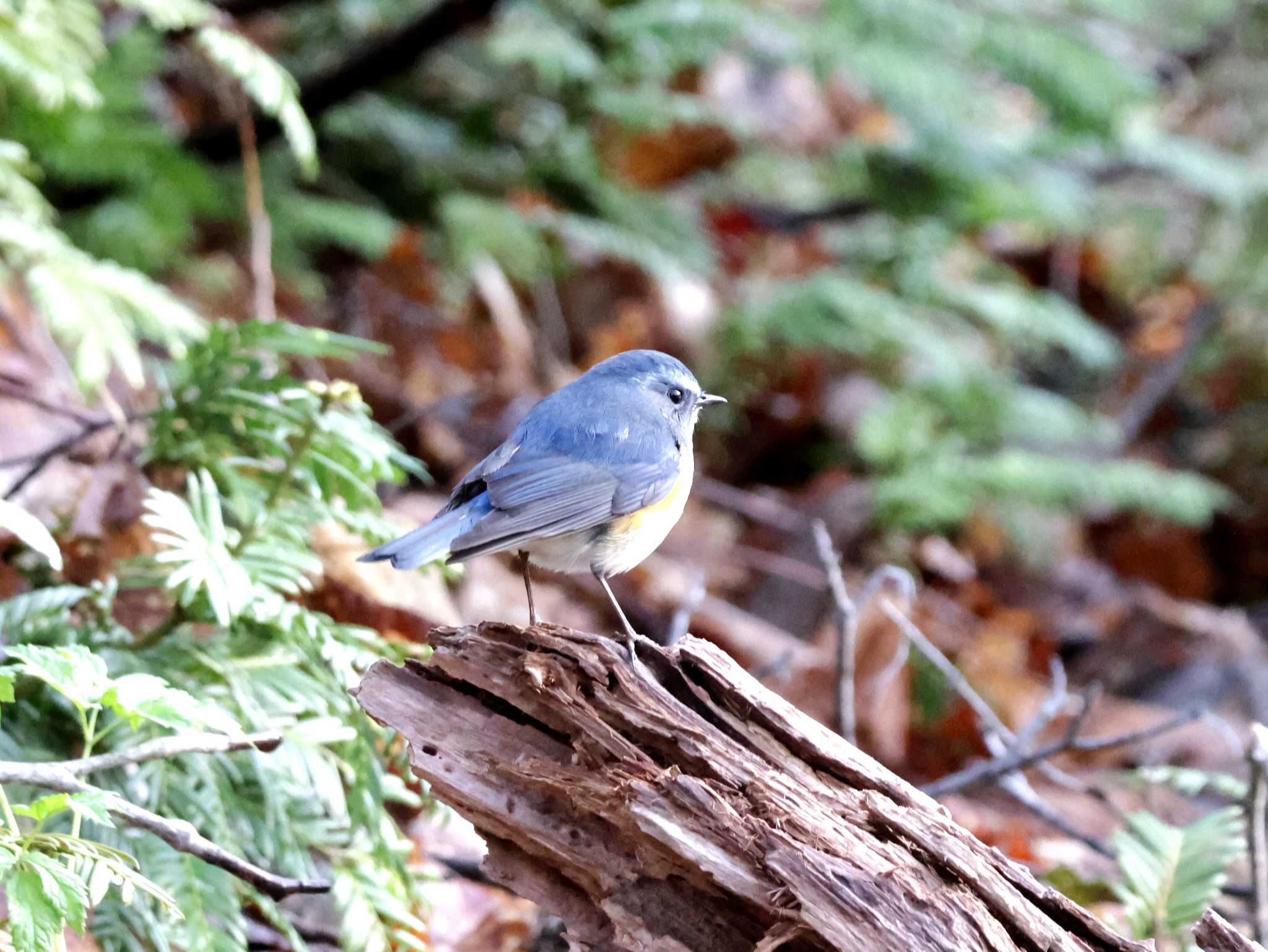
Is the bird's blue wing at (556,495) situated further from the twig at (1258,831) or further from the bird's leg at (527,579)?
the twig at (1258,831)

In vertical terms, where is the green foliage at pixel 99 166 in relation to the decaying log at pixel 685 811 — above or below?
above

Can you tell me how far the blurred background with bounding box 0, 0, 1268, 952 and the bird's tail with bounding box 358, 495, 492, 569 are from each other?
1.22 ft

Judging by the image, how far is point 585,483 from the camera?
2.97m

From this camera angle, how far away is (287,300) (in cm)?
614

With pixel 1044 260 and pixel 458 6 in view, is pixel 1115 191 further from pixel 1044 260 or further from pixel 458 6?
pixel 458 6

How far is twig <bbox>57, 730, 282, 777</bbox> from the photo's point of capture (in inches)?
80.0

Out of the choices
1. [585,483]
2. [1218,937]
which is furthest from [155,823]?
[1218,937]

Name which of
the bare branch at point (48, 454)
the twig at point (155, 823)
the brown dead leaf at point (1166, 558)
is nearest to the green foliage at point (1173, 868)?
the twig at point (155, 823)

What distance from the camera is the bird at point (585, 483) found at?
8.83 ft

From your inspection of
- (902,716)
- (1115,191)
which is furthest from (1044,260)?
(902,716)

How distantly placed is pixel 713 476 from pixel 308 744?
14.4ft

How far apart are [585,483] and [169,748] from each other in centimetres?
120

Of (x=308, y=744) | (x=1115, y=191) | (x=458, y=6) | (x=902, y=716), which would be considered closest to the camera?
(x=308, y=744)

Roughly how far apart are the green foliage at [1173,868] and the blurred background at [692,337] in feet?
0.15
